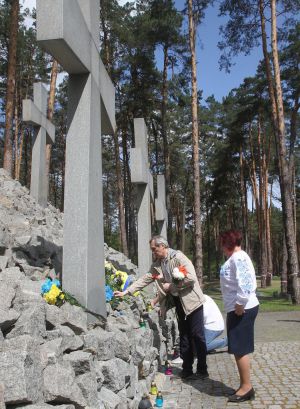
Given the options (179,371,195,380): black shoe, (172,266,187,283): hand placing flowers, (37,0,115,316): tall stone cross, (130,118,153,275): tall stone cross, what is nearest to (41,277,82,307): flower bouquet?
(37,0,115,316): tall stone cross

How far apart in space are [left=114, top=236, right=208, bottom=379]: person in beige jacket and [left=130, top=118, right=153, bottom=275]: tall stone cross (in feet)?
9.54

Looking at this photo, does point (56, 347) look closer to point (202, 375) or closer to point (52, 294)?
point (52, 294)

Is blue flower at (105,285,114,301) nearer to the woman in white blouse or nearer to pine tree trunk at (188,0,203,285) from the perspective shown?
the woman in white blouse

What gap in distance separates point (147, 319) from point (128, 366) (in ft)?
6.15

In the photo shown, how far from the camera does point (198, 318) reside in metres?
5.16

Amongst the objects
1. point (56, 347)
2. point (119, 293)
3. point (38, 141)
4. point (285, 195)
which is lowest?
point (56, 347)

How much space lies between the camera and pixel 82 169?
4.11 meters

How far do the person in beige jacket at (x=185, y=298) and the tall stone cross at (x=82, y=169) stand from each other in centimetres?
103

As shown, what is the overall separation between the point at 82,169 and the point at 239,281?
5.77ft

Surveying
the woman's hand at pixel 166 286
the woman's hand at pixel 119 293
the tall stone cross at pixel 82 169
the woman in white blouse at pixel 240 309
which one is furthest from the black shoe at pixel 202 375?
the tall stone cross at pixel 82 169

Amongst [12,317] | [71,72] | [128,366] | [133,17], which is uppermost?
[133,17]

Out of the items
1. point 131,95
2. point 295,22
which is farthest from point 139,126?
point 131,95

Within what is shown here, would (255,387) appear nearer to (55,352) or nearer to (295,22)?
(55,352)

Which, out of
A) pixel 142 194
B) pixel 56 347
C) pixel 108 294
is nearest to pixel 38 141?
pixel 142 194
